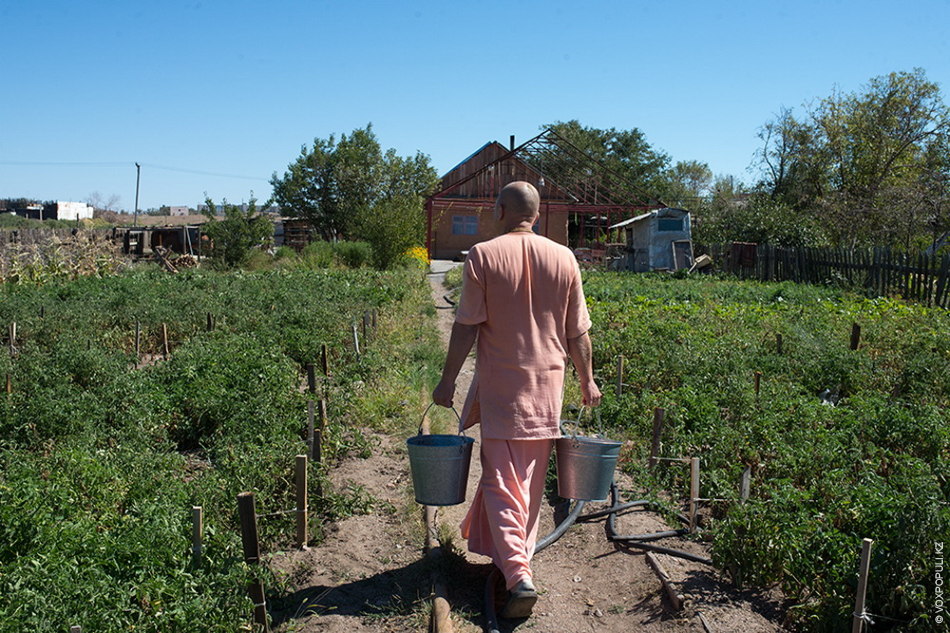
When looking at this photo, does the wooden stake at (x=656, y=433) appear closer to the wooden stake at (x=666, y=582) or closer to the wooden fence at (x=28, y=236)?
the wooden stake at (x=666, y=582)

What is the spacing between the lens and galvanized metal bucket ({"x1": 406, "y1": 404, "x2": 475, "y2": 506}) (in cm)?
408

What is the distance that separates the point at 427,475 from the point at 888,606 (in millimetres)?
2174

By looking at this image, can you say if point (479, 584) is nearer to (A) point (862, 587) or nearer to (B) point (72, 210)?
(A) point (862, 587)

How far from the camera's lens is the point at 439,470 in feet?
13.5

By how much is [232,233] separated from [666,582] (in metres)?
26.4

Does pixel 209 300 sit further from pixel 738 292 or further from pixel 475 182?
pixel 475 182

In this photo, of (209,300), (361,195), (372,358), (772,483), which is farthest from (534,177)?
(772,483)

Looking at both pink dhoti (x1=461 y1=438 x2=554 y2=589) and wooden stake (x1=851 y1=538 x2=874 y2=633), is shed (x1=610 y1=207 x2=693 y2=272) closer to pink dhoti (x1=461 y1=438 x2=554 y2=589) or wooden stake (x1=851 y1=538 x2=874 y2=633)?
pink dhoti (x1=461 y1=438 x2=554 y2=589)

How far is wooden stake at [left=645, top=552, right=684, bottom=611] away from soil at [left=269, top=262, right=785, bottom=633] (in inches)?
1.4

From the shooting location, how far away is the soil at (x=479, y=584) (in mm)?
3857

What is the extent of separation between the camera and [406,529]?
196 inches

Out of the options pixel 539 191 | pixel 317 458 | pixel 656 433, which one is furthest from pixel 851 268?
pixel 317 458

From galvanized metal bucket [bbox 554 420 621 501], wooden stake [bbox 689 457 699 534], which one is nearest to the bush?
wooden stake [bbox 689 457 699 534]

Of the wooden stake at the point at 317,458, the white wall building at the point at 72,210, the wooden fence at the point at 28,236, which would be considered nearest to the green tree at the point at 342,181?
the wooden fence at the point at 28,236
